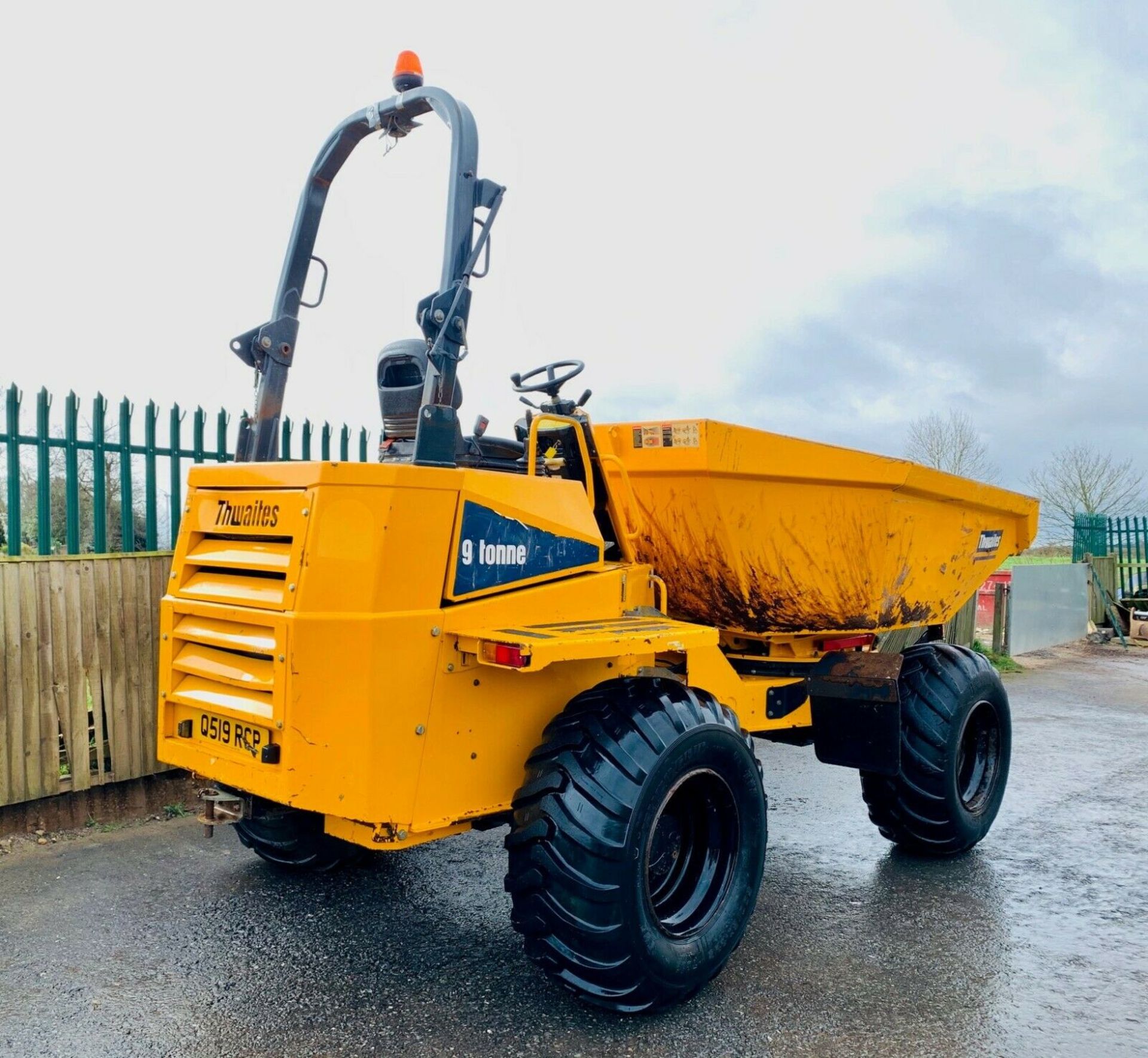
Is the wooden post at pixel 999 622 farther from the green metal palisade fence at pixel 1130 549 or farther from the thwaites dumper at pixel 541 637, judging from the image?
the thwaites dumper at pixel 541 637

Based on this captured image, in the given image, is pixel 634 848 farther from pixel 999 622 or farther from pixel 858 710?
pixel 999 622

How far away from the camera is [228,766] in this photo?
3.53 metres

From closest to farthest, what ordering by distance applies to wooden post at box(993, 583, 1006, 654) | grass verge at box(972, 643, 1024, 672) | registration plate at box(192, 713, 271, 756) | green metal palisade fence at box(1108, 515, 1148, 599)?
registration plate at box(192, 713, 271, 756) < grass verge at box(972, 643, 1024, 672) < wooden post at box(993, 583, 1006, 654) < green metal palisade fence at box(1108, 515, 1148, 599)

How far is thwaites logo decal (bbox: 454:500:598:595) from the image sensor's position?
342 centimetres

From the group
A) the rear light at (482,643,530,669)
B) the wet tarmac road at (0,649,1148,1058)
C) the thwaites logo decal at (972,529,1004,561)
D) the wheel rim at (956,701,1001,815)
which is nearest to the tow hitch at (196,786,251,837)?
the wet tarmac road at (0,649,1148,1058)

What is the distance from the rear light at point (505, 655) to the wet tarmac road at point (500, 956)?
1.24 m

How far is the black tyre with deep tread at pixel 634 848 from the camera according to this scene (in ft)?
10.8

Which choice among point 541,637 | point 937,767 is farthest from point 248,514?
point 937,767

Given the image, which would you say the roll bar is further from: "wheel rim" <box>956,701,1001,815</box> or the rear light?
"wheel rim" <box>956,701,1001,815</box>

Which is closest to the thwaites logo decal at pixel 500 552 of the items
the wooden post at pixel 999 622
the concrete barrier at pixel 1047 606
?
the wooden post at pixel 999 622

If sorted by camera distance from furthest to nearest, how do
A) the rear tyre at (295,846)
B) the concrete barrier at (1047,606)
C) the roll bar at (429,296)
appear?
1. the concrete barrier at (1047,606)
2. the rear tyre at (295,846)
3. the roll bar at (429,296)

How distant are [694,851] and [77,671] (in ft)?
11.6

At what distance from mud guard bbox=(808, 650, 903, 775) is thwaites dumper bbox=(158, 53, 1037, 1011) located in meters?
0.01

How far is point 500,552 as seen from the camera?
11.7 feet
